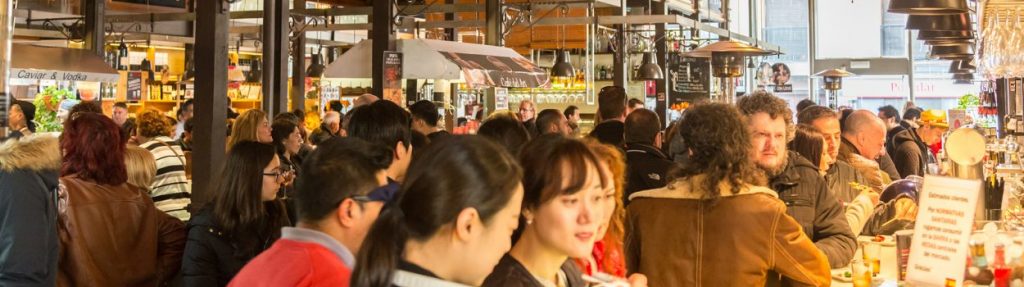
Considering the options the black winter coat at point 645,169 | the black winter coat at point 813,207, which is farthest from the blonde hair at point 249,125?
the black winter coat at point 813,207

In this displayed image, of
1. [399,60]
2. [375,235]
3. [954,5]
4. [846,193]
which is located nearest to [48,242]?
[375,235]

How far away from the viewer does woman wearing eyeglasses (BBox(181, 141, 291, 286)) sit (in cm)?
382

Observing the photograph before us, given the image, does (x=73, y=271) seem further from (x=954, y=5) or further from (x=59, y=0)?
(x=59, y=0)

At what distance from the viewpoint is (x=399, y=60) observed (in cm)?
945

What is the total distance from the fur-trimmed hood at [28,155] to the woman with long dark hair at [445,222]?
7.93 feet

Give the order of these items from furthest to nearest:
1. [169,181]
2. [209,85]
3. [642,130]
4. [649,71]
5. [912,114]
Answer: [649,71] < [912,114] < [209,85] < [169,181] < [642,130]

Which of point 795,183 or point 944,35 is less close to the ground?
point 944,35

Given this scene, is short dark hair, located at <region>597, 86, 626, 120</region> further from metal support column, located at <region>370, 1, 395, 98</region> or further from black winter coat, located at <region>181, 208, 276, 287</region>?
black winter coat, located at <region>181, 208, 276, 287</region>

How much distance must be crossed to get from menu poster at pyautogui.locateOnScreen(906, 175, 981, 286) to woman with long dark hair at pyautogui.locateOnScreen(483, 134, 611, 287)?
3.12 feet

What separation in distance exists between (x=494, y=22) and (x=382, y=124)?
27.2ft

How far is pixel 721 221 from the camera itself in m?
3.31

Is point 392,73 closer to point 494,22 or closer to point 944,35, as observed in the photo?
point 494,22

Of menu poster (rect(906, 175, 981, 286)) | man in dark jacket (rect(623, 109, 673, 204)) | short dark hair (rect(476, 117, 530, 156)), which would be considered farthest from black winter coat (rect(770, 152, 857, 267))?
man in dark jacket (rect(623, 109, 673, 204))

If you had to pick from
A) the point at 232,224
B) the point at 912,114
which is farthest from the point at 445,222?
the point at 912,114
